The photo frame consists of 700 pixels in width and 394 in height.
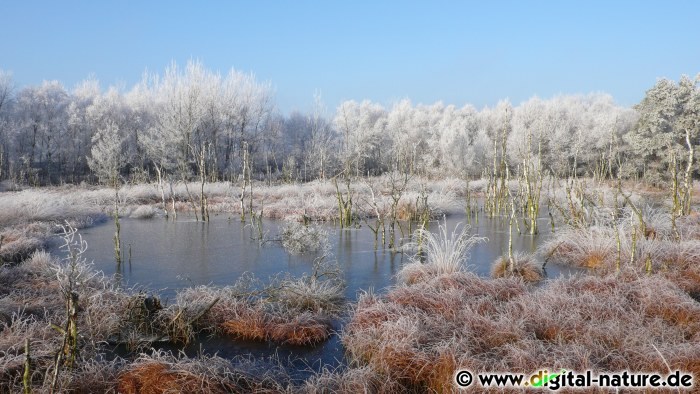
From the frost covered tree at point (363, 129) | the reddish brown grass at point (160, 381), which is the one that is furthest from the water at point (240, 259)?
the frost covered tree at point (363, 129)

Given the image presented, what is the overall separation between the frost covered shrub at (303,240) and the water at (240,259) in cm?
22

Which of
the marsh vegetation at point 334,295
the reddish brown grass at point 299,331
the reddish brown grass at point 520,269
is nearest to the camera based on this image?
the marsh vegetation at point 334,295

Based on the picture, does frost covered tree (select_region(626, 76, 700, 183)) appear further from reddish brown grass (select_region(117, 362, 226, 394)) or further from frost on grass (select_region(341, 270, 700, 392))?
reddish brown grass (select_region(117, 362, 226, 394))

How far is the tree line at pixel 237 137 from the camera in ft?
97.0

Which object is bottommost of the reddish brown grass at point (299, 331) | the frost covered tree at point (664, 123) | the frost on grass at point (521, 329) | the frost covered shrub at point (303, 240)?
the reddish brown grass at point (299, 331)

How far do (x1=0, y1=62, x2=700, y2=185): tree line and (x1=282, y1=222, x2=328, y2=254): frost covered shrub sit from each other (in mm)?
18306

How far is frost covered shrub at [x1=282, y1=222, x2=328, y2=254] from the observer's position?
10.8 metres

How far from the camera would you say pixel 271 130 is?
42.5 metres

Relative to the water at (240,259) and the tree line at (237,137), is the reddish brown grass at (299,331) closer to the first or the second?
the water at (240,259)

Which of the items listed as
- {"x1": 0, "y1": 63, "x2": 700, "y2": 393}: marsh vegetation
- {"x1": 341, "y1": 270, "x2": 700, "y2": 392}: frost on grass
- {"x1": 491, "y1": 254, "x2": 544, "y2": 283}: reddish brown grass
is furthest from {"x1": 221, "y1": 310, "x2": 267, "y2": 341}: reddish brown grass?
{"x1": 491, "y1": 254, "x2": 544, "y2": 283}: reddish brown grass

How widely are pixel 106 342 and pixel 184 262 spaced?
4.33 m

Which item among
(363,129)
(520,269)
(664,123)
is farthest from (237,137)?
(520,269)

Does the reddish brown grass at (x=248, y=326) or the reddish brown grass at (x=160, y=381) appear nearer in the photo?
the reddish brown grass at (x=160, y=381)

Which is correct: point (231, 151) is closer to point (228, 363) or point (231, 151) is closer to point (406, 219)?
point (406, 219)
